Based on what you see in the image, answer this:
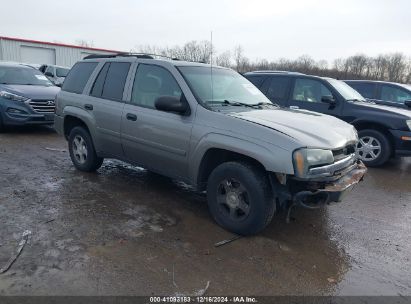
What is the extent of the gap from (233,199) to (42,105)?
262 inches

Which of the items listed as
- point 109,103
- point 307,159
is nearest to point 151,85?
point 109,103

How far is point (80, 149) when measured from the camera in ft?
18.9

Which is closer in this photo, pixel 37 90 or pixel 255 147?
pixel 255 147

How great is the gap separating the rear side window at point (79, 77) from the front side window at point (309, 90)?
4.44m

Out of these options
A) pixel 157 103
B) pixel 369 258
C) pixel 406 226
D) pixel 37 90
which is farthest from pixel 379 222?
pixel 37 90

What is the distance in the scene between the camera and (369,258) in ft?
11.6

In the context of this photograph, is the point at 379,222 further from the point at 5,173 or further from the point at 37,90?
the point at 37,90

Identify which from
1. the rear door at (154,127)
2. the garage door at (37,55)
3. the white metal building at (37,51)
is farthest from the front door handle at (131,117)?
the garage door at (37,55)

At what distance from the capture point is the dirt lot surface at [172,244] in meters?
2.94

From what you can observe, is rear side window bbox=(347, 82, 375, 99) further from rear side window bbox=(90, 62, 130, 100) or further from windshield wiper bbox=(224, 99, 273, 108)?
rear side window bbox=(90, 62, 130, 100)

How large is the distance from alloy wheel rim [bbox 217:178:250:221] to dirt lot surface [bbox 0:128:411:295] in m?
0.25

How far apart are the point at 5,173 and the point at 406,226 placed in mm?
5724

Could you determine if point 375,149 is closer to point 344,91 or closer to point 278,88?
point 344,91

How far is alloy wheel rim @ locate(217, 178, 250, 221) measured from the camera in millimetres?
3746
